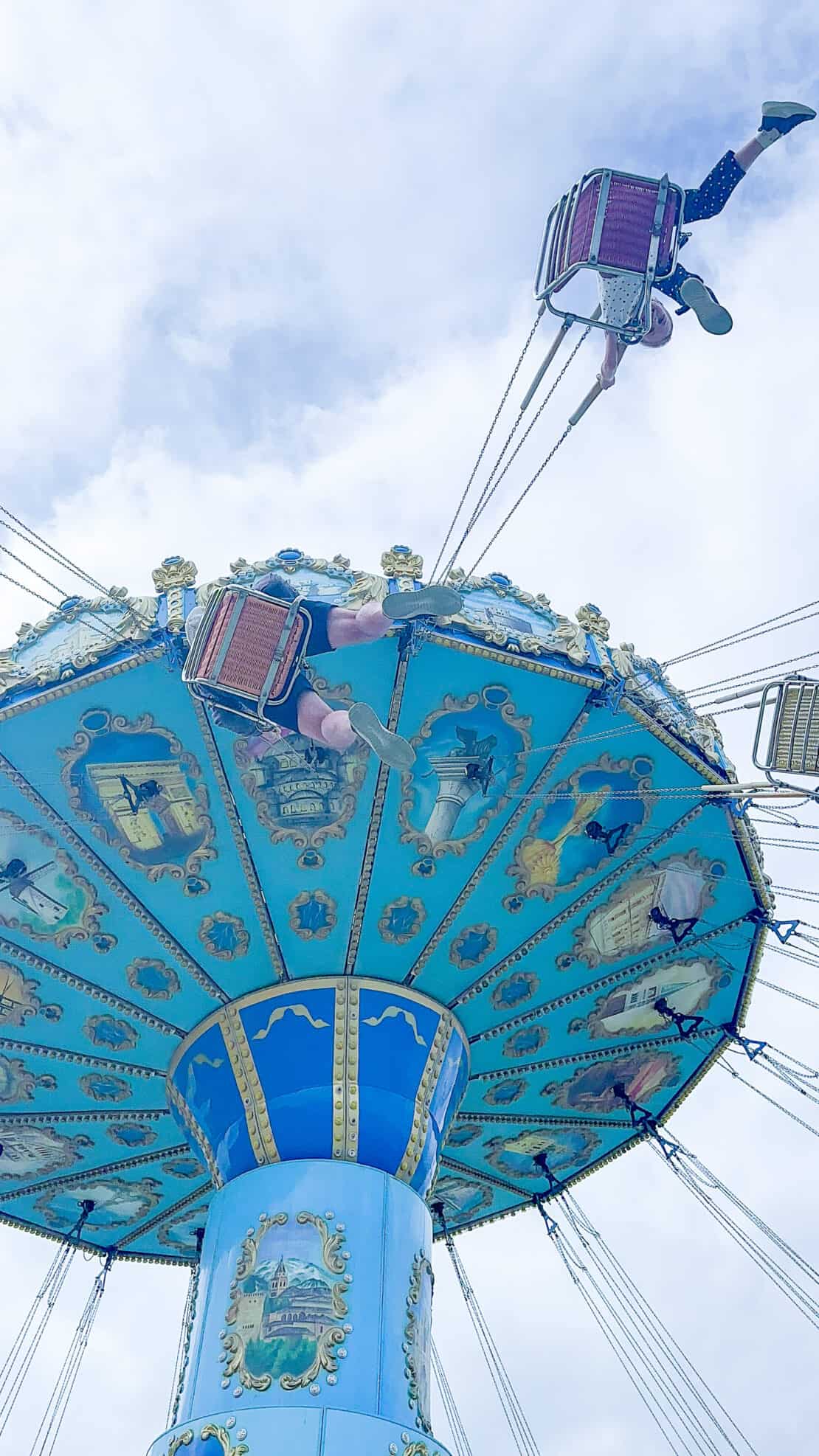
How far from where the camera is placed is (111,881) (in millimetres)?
12141

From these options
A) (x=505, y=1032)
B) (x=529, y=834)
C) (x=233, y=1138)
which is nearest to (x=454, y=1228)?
(x=505, y=1032)

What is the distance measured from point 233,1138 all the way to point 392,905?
2410 mm

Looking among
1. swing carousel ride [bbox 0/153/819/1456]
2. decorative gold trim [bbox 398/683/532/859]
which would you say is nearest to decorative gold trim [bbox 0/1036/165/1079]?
swing carousel ride [bbox 0/153/819/1456]

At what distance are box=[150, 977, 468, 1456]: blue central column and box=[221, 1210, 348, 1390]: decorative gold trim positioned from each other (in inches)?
0.5

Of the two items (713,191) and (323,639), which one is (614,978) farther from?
(713,191)

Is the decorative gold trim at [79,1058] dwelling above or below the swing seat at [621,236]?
above

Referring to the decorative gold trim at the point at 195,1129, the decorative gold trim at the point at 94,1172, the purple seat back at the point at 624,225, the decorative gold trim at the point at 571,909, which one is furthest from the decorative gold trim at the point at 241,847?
the purple seat back at the point at 624,225

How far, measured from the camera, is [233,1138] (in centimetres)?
1224

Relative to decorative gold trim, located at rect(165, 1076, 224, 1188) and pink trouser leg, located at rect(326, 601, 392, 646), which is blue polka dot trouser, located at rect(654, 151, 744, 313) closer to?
pink trouser leg, located at rect(326, 601, 392, 646)

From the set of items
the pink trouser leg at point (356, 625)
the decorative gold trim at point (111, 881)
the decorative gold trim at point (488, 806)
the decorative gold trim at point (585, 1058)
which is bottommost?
the pink trouser leg at point (356, 625)

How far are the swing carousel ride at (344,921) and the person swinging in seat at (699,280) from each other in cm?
16

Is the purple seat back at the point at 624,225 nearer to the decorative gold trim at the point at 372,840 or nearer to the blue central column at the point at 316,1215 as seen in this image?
the decorative gold trim at the point at 372,840

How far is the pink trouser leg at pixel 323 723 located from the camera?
1051 cm

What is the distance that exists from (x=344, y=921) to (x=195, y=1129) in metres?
2.33
